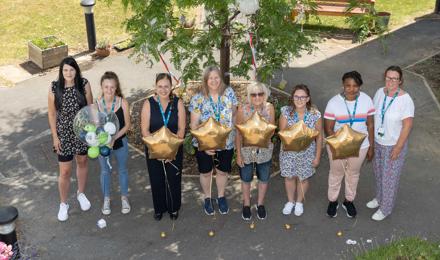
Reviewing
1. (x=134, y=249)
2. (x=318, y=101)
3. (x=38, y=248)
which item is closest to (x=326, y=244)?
(x=134, y=249)

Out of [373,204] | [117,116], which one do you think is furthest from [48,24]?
[373,204]

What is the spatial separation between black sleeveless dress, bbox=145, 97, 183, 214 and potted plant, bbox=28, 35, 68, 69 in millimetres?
5810

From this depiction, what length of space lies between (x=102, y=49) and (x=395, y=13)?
26.7 feet

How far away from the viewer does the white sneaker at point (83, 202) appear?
6.99m

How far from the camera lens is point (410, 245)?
6.10 meters

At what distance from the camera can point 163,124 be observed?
6.14 m

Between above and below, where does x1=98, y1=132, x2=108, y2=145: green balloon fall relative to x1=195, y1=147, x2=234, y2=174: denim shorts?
above

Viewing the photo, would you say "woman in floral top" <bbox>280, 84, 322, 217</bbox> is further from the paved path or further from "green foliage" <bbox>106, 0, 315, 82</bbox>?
"green foliage" <bbox>106, 0, 315, 82</bbox>

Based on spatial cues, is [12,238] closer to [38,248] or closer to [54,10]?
[38,248]

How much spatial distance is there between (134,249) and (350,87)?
10.3 ft

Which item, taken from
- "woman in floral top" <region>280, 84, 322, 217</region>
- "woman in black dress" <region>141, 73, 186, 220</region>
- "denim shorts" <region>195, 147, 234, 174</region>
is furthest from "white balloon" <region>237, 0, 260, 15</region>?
"denim shorts" <region>195, 147, 234, 174</region>

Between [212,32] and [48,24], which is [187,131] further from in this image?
[48,24]

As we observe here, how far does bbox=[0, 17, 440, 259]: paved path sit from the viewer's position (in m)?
6.30

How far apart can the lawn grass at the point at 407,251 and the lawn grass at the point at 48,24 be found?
8.34 metres
